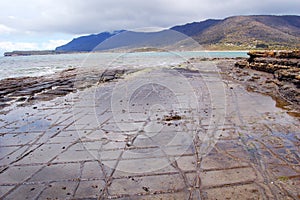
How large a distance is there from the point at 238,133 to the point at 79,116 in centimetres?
575

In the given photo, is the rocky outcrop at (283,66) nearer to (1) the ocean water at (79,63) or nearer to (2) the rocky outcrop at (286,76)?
(2) the rocky outcrop at (286,76)

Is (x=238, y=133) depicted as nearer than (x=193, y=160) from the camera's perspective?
No

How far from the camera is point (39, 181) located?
14.0 feet

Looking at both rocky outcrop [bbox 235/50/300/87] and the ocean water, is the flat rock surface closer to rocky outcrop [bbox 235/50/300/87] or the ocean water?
the ocean water

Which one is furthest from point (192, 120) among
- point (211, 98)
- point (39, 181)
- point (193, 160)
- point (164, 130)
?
point (39, 181)

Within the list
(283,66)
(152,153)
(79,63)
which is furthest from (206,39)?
(152,153)

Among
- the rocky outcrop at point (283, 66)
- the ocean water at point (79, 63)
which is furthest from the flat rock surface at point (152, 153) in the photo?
the rocky outcrop at point (283, 66)

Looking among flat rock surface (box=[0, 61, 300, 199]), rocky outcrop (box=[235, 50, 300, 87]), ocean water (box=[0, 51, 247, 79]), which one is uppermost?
rocky outcrop (box=[235, 50, 300, 87])

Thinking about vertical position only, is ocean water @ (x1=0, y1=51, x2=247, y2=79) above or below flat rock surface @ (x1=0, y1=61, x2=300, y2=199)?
below

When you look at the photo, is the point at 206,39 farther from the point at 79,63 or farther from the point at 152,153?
the point at 152,153

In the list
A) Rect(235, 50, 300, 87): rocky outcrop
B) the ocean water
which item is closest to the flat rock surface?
the ocean water

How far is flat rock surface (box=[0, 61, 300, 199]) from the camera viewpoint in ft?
12.8

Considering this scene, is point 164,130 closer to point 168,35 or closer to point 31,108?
point 168,35

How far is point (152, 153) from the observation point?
534 cm
